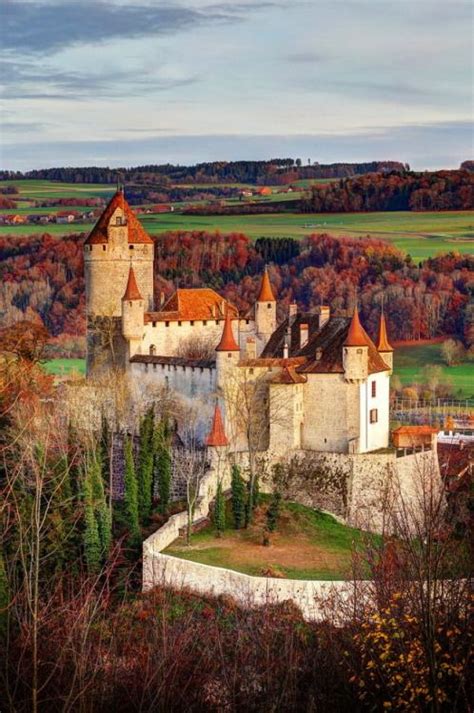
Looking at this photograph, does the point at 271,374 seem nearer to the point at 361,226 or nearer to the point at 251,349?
the point at 251,349

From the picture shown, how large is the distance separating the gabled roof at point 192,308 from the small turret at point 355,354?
8.19 m

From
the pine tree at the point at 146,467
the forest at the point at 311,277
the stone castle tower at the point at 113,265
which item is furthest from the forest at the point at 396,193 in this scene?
the pine tree at the point at 146,467

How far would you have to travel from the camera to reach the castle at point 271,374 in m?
51.5

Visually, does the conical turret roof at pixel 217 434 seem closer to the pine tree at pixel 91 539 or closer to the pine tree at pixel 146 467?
the pine tree at pixel 146 467

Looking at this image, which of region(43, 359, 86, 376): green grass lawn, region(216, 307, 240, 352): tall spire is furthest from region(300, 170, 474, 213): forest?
region(216, 307, 240, 352): tall spire

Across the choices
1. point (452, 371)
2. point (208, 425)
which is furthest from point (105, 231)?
point (452, 371)

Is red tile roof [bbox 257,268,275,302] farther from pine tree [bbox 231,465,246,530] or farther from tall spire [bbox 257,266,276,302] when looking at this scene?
pine tree [bbox 231,465,246,530]

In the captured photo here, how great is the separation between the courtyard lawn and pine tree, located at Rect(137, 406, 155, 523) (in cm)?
276

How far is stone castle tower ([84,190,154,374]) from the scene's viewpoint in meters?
60.7

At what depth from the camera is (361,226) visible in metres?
95.4

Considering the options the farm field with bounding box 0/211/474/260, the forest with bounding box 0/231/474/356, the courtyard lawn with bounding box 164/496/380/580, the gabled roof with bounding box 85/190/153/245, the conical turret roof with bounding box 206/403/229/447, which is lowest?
the courtyard lawn with bounding box 164/496/380/580

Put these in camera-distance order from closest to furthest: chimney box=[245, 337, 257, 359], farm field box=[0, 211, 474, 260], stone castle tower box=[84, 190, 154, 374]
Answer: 1. chimney box=[245, 337, 257, 359]
2. stone castle tower box=[84, 190, 154, 374]
3. farm field box=[0, 211, 474, 260]

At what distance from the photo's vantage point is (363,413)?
170ft

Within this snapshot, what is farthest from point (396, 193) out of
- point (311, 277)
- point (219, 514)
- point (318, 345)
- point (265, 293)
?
point (219, 514)
